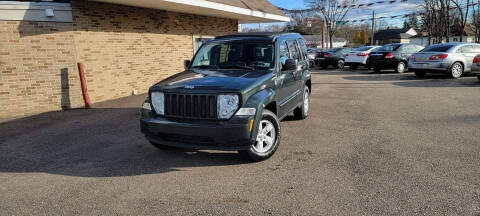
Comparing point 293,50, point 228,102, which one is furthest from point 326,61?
point 228,102

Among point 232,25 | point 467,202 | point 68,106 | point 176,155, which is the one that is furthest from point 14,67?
point 232,25

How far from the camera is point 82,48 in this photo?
376 inches

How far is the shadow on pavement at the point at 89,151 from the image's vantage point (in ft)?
15.2

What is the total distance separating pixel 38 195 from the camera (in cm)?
379

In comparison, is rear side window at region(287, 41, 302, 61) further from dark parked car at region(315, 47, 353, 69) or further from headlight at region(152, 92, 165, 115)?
dark parked car at region(315, 47, 353, 69)

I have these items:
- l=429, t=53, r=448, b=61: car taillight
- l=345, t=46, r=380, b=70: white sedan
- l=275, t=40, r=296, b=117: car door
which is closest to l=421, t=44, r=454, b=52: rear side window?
l=429, t=53, r=448, b=61: car taillight

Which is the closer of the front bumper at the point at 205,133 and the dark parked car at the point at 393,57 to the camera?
the front bumper at the point at 205,133

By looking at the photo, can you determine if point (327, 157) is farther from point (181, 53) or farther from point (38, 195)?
point (181, 53)

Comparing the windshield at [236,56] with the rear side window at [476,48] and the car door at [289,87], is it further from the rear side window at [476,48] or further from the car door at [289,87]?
the rear side window at [476,48]

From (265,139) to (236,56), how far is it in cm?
161

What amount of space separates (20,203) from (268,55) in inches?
152

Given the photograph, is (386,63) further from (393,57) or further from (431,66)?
(431,66)

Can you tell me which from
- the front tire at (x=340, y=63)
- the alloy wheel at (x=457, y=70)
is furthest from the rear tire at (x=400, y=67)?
the front tire at (x=340, y=63)

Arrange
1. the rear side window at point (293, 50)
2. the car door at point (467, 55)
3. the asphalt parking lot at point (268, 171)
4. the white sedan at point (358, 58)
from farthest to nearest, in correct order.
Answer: the white sedan at point (358, 58), the car door at point (467, 55), the rear side window at point (293, 50), the asphalt parking lot at point (268, 171)
